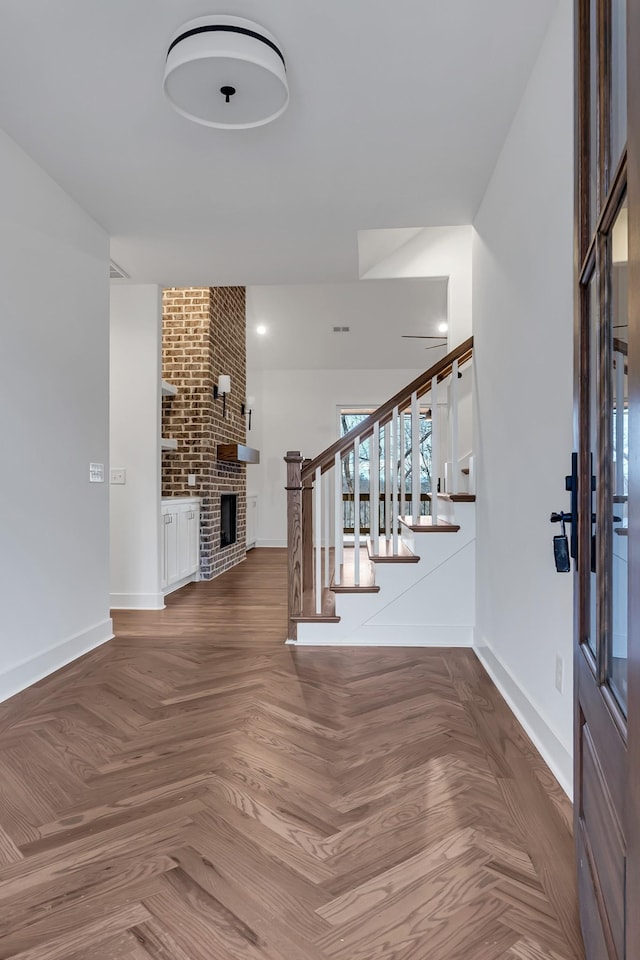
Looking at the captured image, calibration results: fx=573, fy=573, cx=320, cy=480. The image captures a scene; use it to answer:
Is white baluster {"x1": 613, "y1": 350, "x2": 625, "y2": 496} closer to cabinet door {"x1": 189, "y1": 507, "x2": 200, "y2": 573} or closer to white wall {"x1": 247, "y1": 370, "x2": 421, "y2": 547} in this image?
cabinet door {"x1": 189, "y1": 507, "x2": 200, "y2": 573}

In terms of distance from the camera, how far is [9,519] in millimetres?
2531

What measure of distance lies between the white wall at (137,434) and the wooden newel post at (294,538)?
4.92 feet

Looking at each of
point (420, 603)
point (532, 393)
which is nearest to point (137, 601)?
point (420, 603)

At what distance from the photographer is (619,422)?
2.81 ft

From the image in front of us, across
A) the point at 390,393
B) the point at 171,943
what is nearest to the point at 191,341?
the point at 390,393

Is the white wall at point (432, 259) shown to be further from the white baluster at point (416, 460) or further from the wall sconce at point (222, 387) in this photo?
the wall sconce at point (222, 387)

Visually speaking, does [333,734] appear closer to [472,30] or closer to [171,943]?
[171,943]

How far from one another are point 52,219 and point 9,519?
154 cm

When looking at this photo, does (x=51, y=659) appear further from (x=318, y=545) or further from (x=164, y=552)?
(x=164, y=552)

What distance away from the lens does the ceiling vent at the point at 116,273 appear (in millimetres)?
3988

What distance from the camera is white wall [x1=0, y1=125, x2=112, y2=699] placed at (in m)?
2.54

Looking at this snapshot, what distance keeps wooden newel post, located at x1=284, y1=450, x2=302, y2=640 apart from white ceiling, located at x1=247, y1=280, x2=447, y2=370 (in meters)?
4.06

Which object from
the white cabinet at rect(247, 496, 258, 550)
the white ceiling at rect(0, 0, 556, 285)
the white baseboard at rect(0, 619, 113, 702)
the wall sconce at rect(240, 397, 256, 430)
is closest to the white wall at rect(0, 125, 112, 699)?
the white baseboard at rect(0, 619, 113, 702)

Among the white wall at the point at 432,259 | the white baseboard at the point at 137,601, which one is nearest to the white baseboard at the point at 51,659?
the white baseboard at the point at 137,601
